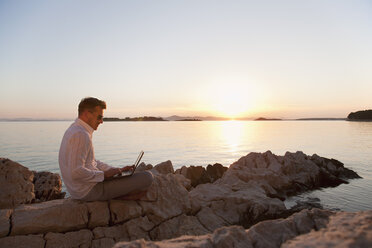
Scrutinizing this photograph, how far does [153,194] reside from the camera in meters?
7.51

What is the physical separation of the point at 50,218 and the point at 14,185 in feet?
6.10

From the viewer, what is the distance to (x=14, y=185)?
709 centimetres

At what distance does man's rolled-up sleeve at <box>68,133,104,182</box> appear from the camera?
6.02 meters

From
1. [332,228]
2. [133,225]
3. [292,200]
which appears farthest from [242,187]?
[332,228]

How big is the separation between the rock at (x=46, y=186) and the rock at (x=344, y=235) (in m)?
9.73

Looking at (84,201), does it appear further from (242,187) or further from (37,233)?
(242,187)

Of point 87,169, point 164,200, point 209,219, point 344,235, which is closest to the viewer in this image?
point 344,235

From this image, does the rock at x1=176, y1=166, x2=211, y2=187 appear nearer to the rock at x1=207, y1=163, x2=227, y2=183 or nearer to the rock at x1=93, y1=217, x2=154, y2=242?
the rock at x1=207, y1=163, x2=227, y2=183

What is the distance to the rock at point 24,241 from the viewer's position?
18.0 ft

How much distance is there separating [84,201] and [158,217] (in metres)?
1.93

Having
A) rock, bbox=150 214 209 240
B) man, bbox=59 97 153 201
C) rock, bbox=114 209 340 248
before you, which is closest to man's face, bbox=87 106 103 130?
man, bbox=59 97 153 201

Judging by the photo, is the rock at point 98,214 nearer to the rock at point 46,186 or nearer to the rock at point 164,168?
the rock at point 46,186

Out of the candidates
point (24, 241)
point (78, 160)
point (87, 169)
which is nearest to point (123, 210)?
point (87, 169)

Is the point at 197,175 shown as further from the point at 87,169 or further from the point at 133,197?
the point at 87,169
